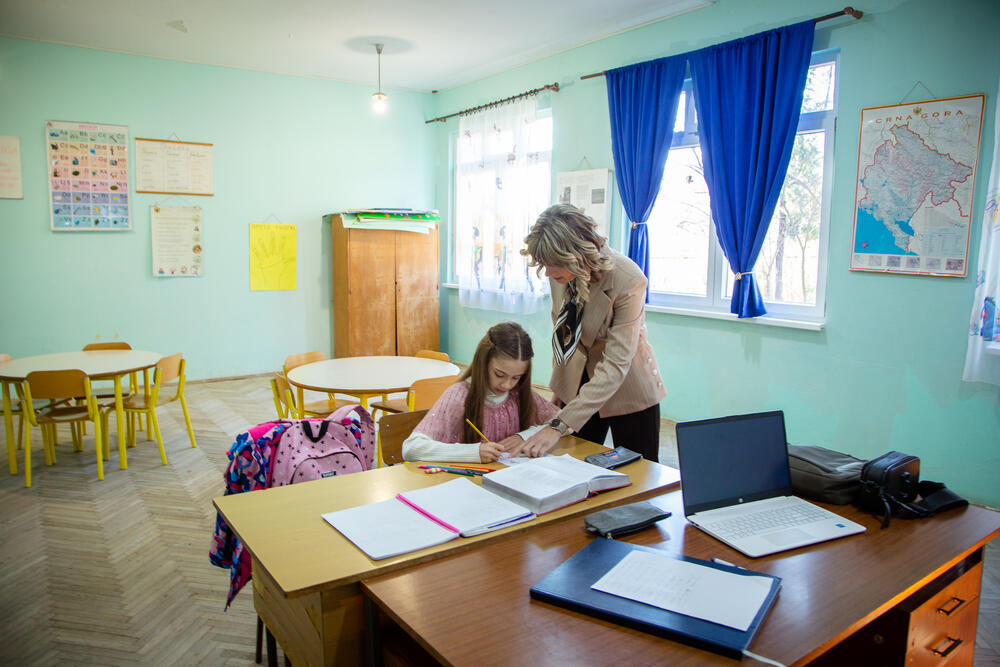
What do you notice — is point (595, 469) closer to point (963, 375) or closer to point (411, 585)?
point (411, 585)

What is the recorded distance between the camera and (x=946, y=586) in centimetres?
152

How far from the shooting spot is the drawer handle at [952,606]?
1.53 meters

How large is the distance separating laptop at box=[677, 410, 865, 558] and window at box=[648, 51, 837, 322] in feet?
8.36

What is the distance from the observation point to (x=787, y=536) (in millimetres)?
1488

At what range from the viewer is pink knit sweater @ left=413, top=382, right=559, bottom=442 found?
84.1 inches

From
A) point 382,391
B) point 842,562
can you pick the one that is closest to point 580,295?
point 842,562

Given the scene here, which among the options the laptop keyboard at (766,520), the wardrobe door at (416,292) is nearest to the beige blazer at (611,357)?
the laptop keyboard at (766,520)

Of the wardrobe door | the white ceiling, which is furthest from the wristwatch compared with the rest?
the wardrobe door

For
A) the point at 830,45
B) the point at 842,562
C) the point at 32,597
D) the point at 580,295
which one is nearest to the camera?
the point at 842,562

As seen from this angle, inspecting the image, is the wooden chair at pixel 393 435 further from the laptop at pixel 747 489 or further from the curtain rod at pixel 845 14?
the curtain rod at pixel 845 14

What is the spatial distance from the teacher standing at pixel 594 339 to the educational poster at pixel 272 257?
481 cm

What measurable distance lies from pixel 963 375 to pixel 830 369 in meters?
0.70

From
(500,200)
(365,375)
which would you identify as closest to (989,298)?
(365,375)

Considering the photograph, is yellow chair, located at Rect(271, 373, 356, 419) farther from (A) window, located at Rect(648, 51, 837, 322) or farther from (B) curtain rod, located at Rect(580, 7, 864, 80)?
(B) curtain rod, located at Rect(580, 7, 864, 80)
